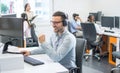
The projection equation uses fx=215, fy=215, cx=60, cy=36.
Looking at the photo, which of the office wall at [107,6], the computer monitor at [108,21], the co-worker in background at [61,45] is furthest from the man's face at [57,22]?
the office wall at [107,6]

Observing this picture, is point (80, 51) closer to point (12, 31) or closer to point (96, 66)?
point (12, 31)

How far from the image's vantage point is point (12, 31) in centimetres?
226

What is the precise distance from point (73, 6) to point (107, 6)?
1.21 meters

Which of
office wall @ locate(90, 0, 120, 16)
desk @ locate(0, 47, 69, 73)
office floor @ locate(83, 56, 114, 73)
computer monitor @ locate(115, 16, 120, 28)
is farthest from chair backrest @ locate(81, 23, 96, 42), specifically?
desk @ locate(0, 47, 69, 73)

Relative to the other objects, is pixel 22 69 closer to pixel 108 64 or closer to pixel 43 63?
pixel 43 63

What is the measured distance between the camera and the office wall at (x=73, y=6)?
23.5ft

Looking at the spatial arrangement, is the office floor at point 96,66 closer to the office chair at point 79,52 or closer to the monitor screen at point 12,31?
the office chair at point 79,52

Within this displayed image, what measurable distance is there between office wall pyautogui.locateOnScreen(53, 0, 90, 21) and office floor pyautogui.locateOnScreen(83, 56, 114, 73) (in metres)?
2.37

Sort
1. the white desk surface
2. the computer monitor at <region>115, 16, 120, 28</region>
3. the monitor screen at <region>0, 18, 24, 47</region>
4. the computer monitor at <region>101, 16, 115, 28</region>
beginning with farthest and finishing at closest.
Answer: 1. the computer monitor at <region>101, 16, 115, 28</region>
2. the computer monitor at <region>115, 16, 120, 28</region>
3. the monitor screen at <region>0, 18, 24, 47</region>
4. the white desk surface

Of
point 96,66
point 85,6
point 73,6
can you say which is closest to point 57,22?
point 96,66

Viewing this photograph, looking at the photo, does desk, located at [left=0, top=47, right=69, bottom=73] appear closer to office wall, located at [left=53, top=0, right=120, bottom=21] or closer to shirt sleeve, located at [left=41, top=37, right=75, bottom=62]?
shirt sleeve, located at [left=41, top=37, right=75, bottom=62]

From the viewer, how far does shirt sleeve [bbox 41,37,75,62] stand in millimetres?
2287

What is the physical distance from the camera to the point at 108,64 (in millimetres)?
4883

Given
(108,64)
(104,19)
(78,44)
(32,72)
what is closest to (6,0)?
(104,19)
